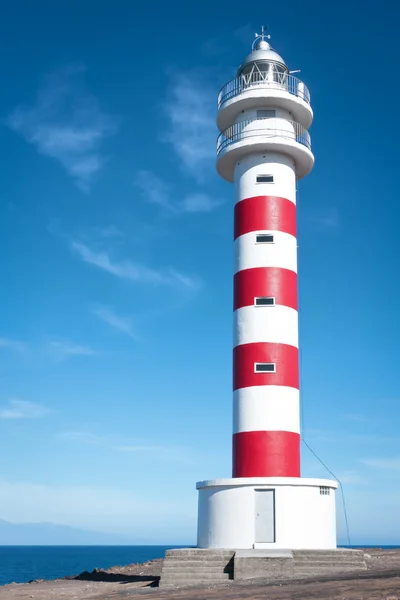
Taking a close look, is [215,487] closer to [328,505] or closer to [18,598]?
[328,505]

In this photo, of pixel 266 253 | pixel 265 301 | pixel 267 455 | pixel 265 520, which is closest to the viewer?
pixel 265 520

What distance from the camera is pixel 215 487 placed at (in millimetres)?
19906

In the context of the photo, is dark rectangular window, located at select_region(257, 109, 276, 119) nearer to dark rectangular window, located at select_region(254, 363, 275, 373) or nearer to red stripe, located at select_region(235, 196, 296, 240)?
red stripe, located at select_region(235, 196, 296, 240)

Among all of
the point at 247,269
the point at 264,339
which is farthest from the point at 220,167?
the point at 264,339

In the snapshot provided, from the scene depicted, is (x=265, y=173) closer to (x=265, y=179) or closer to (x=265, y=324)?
(x=265, y=179)

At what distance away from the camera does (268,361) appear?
2077 centimetres

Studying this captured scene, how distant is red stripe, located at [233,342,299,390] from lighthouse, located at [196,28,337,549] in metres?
0.03

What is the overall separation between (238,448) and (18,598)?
7.42m

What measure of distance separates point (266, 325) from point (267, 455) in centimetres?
395

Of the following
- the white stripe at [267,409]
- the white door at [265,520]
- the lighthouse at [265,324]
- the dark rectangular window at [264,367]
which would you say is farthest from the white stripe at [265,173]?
the white door at [265,520]

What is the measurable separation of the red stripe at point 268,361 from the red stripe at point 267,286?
142cm

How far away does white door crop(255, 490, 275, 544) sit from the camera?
19.0 m

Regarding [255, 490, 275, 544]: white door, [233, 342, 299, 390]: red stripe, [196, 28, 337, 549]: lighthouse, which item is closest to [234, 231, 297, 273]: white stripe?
[196, 28, 337, 549]: lighthouse

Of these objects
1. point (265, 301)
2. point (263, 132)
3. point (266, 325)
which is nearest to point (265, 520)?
point (266, 325)
